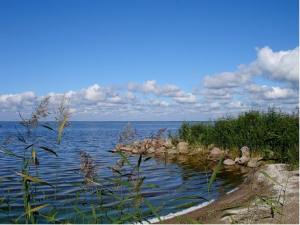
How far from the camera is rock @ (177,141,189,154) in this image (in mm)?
29469

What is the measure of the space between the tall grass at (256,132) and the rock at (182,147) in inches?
→ 35.3

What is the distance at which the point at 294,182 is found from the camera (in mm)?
13797

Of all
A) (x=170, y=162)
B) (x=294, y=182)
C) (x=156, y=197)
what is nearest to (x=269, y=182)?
(x=294, y=182)

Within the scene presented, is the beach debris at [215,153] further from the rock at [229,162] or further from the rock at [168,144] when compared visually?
the rock at [168,144]

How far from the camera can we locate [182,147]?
29.6 m

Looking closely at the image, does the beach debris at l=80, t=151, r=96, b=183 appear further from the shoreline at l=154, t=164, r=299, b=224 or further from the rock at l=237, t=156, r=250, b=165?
the rock at l=237, t=156, r=250, b=165

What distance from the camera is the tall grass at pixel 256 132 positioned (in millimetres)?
21312

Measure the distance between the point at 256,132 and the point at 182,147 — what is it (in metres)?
6.93

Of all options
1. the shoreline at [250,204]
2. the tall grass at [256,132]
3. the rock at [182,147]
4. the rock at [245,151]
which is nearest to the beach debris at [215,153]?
the tall grass at [256,132]

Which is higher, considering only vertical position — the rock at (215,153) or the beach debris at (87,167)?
the beach debris at (87,167)

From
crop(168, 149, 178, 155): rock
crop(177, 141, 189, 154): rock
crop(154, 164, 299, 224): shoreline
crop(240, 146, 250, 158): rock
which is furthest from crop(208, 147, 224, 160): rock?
crop(154, 164, 299, 224): shoreline

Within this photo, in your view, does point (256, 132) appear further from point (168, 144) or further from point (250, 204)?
point (250, 204)

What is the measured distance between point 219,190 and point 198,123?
13.5m

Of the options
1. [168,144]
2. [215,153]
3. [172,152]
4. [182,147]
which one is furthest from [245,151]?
[168,144]
